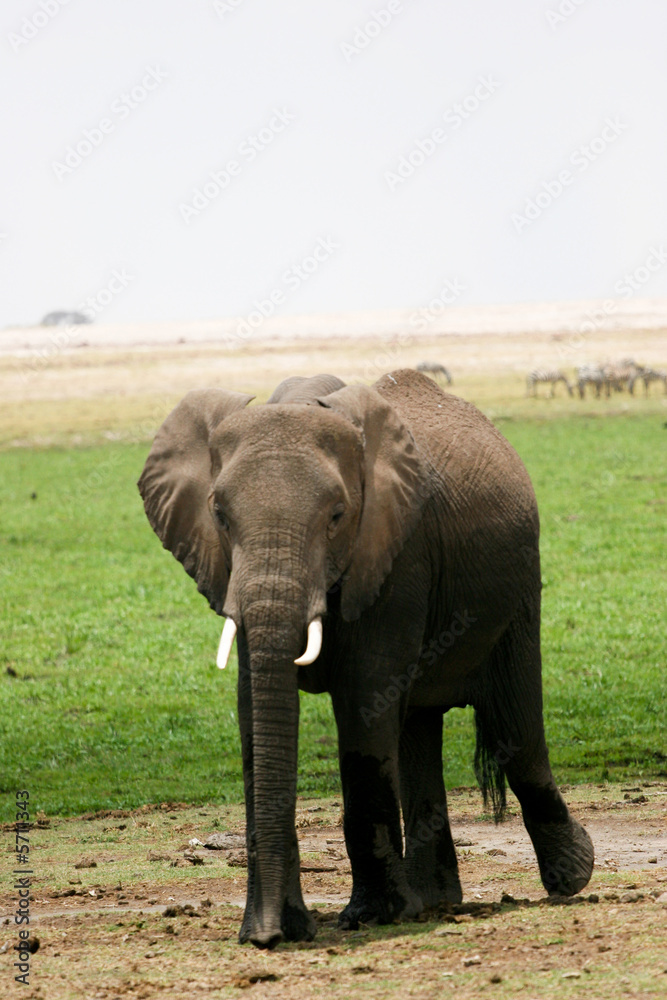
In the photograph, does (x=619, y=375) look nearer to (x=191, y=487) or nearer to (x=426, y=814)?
(x=426, y=814)

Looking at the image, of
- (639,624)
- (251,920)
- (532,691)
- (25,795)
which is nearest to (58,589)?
(639,624)

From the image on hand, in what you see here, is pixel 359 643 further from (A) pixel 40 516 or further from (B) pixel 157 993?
(A) pixel 40 516

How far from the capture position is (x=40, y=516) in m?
27.1

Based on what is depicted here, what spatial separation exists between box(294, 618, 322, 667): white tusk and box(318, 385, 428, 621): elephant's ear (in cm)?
53

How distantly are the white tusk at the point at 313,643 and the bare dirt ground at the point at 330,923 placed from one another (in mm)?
1266

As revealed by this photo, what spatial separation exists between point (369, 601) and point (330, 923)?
170 centimetres

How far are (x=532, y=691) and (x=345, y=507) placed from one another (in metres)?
2.29

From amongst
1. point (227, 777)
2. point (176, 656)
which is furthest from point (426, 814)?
point (176, 656)

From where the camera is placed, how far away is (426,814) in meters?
8.00

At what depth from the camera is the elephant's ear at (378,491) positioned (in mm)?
6578

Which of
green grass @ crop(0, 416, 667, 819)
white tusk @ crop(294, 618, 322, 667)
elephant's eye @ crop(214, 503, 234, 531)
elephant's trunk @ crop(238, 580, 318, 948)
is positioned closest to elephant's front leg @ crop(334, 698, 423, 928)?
elephant's trunk @ crop(238, 580, 318, 948)

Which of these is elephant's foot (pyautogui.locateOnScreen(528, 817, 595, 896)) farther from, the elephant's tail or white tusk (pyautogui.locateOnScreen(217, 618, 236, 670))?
white tusk (pyautogui.locateOnScreen(217, 618, 236, 670))

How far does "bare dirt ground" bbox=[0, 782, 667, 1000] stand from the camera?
5.61 m

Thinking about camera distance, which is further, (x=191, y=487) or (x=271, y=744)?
(x=191, y=487)
